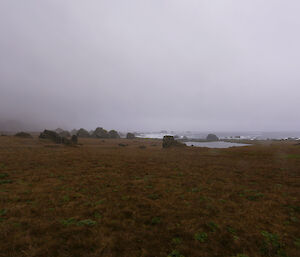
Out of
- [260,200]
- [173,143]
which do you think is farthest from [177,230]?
[173,143]

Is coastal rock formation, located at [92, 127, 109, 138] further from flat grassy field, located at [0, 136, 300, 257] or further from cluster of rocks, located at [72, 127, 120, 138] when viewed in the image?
flat grassy field, located at [0, 136, 300, 257]

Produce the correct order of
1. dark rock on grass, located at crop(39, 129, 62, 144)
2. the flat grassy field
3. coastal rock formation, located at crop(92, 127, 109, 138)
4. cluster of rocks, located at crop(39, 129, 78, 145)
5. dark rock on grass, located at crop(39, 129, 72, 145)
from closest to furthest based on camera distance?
the flat grassy field → dark rock on grass, located at crop(39, 129, 72, 145) → cluster of rocks, located at crop(39, 129, 78, 145) → dark rock on grass, located at crop(39, 129, 62, 144) → coastal rock formation, located at crop(92, 127, 109, 138)

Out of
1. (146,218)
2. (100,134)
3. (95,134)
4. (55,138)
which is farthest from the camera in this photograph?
(100,134)

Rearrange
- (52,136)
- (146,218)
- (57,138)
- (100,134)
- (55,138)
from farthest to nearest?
(100,134) → (52,136) → (55,138) → (57,138) → (146,218)

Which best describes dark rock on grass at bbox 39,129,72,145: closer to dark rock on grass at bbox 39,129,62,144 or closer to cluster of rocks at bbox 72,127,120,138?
dark rock on grass at bbox 39,129,62,144

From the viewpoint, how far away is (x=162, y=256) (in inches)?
165

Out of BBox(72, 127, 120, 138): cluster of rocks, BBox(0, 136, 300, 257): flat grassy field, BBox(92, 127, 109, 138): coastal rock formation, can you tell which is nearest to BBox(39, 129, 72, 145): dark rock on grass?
BBox(0, 136, 300, 257): flat grassy field

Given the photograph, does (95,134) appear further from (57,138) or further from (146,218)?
(146,218)

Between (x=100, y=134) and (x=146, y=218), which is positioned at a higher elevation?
(x=100, y=134)

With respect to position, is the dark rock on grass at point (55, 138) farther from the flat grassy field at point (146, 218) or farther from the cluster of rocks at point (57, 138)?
the flat grassy field at point (146, 218)

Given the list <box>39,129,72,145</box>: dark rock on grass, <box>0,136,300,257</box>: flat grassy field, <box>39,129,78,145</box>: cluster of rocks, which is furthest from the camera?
<box>39,129,78,145</box>: cluster of rocks

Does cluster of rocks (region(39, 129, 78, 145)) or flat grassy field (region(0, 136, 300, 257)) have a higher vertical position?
cluster of rocks (region(39, 129, 78, 145))

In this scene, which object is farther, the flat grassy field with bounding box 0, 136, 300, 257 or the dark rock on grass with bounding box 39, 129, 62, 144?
the dark rock on grass with bounding box 39, 129, 62, 144

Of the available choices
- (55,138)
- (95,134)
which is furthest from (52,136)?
(95,134)
